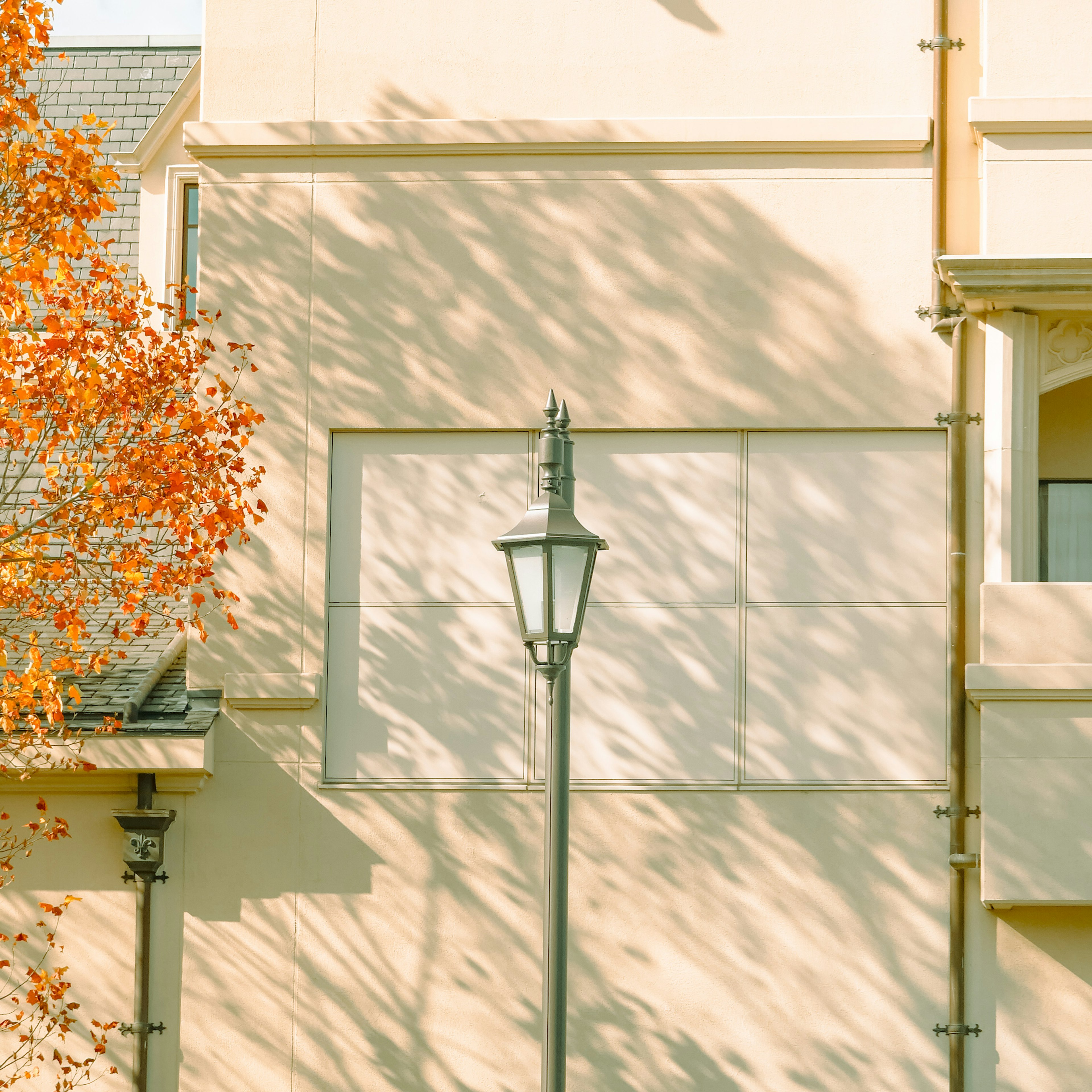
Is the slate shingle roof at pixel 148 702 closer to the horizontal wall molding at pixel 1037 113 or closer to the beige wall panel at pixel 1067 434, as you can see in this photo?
the beige wall panel at pixel 1067 434

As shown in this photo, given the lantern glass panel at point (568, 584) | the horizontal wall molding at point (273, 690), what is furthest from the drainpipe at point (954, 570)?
the horizontal wall molding at point (273, 690)

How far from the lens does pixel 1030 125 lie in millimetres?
9734

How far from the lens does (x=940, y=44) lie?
982 centimetres

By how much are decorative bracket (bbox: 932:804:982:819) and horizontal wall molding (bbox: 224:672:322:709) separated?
14.6 feet

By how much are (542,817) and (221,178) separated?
5.31 meters

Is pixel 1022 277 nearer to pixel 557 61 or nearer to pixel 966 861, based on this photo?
pixel 557 61

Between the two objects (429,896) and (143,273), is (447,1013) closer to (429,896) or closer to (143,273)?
(429,896)

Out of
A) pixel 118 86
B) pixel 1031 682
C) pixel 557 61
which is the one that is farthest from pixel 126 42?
pixel 1031 682

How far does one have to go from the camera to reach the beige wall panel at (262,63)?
10.2 m

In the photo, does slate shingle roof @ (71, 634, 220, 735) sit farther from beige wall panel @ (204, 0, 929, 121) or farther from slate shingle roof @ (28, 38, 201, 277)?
slate shingle roof @ (28, 38, 201, 277)

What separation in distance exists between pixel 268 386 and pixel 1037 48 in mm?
6130

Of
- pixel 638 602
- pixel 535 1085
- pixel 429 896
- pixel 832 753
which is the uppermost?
pixel 638 602

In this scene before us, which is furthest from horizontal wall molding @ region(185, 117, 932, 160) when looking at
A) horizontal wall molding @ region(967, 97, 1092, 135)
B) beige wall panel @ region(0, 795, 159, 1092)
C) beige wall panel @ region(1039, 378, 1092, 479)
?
beige wall panel @ region(0, 795, 159, 1092)

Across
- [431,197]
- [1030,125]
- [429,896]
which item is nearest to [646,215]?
[431,197]
